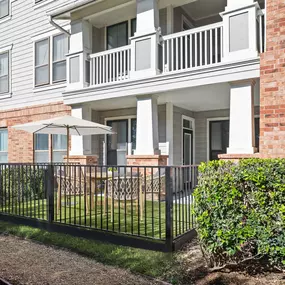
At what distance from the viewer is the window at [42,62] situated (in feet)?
40.4

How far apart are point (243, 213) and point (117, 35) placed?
916 centimetres

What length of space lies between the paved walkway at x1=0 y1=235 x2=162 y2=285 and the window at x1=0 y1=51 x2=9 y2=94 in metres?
11.0

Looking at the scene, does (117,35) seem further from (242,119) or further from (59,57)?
(242,119)

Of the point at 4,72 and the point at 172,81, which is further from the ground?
the point at 4,72

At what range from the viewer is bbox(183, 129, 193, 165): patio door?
1068 cm

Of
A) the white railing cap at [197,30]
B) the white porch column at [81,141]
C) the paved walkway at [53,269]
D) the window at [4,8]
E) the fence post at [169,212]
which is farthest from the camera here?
the window at [4,8]

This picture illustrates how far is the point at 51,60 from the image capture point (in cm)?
1208

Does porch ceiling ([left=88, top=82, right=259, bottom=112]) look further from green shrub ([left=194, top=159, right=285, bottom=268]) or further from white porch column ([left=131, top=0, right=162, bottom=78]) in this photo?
green shrub ([left=194, top=159, right=285, bottom=268])

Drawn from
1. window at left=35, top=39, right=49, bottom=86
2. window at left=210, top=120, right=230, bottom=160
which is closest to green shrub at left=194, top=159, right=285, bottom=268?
window at left=210, top=120, right=230, bottom=160

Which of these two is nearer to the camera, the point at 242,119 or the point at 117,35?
the point at 242,119

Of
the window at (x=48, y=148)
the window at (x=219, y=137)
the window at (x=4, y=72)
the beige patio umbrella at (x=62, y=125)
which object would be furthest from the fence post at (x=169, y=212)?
the window at (x=4, y=72)

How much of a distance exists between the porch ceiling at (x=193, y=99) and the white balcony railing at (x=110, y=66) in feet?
2.40

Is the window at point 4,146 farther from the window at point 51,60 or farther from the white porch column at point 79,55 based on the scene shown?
the white porch column at point 79,55

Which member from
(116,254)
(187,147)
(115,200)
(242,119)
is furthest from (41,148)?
(116,254)
